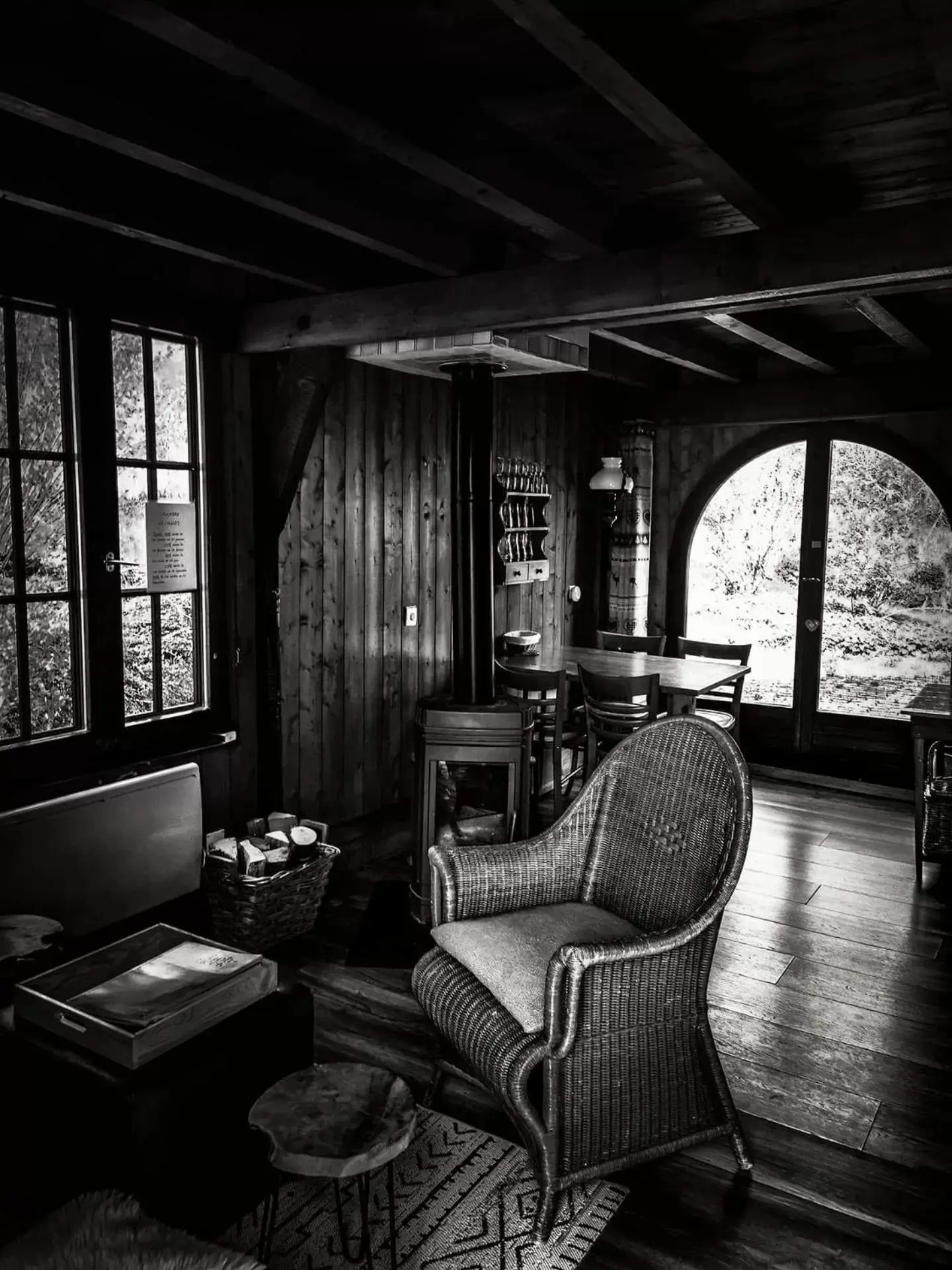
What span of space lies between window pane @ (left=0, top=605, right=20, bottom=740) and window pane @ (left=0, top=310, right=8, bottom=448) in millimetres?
555

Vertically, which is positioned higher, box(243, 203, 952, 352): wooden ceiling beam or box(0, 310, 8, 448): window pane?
box(243, 203, 952, 352): wooden ceiling beam

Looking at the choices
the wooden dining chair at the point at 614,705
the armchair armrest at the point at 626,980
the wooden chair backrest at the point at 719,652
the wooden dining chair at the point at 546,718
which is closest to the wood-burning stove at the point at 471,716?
the wooden dining chair at the point at 546,718

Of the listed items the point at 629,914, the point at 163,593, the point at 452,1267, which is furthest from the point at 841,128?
the point at 452,1267

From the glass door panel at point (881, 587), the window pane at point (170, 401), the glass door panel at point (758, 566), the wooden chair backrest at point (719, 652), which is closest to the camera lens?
the window pane at point (170, 401)

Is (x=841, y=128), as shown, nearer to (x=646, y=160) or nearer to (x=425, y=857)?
(x=646, y=160)

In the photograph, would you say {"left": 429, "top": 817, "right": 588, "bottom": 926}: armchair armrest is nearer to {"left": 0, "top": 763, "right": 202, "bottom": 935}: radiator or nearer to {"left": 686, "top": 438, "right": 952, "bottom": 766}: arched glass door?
{"left": 0, "top": 763, "right": 202, "bottom": 935}: radiator

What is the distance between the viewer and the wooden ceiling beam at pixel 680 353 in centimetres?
460

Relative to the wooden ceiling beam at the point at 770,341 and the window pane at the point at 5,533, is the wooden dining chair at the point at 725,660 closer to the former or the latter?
the wooden ceiling beam at the point at 770,341

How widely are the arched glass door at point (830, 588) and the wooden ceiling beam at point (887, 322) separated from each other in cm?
118

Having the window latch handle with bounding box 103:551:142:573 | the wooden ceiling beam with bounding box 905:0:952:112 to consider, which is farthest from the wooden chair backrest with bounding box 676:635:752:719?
the wooden ceiling beam with bounding box 905:0:952:112

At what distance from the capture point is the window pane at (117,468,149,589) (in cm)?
346

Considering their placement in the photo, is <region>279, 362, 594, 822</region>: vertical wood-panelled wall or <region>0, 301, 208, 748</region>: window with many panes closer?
<region>0, 301, 208, 748</region>: window with many panes

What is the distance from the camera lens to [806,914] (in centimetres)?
400

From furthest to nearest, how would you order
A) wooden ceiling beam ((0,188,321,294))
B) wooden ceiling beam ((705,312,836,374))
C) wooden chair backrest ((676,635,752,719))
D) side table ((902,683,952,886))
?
wooden chair backrest ((676,635,752,719)) → side table ((902,683,952,886)) → wooden ceiling beam ((705,312,836,374)) → wooden ceiling beam ((0,188,321,294))
